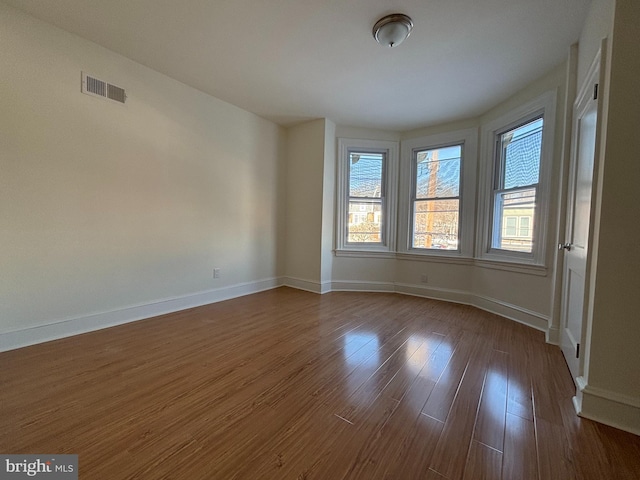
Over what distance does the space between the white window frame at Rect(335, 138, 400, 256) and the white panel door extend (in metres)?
2.21

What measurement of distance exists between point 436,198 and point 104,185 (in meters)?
4.12

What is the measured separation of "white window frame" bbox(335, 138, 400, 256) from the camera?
14.0ft

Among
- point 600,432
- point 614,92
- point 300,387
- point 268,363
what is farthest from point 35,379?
point 614,92

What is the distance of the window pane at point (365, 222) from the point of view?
439 cm

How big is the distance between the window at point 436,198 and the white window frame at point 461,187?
56 mm

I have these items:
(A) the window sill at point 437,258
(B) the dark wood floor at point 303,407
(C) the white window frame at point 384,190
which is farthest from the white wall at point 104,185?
(A) the window sill at point 437,258

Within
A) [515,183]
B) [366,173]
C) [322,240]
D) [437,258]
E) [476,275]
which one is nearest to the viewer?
[515,183]

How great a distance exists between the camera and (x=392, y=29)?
2.04m

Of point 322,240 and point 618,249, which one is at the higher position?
point 618,249

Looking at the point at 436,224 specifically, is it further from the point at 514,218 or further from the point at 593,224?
the point at 593,224

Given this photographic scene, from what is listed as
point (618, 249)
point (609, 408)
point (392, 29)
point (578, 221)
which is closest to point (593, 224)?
point (618, 249)

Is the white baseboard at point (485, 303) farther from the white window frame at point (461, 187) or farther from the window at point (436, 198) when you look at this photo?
the window at point (436, 198)

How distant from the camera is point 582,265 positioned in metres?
1.73

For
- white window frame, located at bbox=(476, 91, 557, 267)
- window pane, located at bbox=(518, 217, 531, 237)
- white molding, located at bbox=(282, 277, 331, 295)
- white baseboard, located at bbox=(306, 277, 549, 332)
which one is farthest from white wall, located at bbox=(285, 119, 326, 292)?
window pane, located at bbox=(518, 217, 531, 237)
